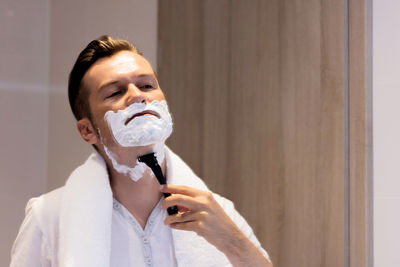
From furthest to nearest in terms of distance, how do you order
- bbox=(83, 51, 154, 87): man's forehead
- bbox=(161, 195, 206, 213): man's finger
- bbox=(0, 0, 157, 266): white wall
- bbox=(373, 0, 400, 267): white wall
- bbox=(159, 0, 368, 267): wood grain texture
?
bbox=(0, 0, 157, 266): white wall, bbox=(159, 0, 368, 267): wood grain texture, bbox=(373, 0, 400, 267): white wall, bbox=(83, 51, 154, 87): man's forehead, bbox=(161, 195, 206, 213): man's finger

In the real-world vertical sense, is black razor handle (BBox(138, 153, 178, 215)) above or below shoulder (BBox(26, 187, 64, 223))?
above

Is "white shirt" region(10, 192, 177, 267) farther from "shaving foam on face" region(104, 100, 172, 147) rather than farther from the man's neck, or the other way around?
"shaving foam on face" region(104, 100, 172, 147)

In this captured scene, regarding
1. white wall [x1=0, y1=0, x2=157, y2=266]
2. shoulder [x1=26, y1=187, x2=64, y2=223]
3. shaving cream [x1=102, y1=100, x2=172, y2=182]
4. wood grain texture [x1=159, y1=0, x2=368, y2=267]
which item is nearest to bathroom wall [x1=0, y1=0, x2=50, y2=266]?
white wall [x1=0, y1=0, x2=157, y2=266]

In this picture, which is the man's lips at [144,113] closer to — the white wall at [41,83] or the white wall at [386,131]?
the white wall at [386,131]

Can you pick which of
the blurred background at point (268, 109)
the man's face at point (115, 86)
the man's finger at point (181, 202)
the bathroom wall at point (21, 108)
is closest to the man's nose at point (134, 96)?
the man's face at point (115, 86)

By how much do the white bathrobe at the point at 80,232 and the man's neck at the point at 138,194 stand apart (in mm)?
43

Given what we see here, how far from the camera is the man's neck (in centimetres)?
141

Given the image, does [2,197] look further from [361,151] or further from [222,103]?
[361,151]

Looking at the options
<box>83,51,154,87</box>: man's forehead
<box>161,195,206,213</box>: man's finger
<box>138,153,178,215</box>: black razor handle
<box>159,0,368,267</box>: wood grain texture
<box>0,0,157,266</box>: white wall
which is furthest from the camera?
<box>0,0,157,266</box>: white wall

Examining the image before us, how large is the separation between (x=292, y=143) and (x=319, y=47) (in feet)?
0.84

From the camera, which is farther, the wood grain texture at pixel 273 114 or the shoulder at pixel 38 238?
the wood grain texture at pixel 273 114

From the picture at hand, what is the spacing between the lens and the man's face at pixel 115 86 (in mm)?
1339

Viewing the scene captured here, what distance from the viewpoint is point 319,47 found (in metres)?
1.66

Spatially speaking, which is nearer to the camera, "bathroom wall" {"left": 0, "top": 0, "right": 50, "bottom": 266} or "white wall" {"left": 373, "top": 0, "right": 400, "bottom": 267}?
"white wall" {"left": 373, "top": 0, "right": 400, "bottom": 267}
